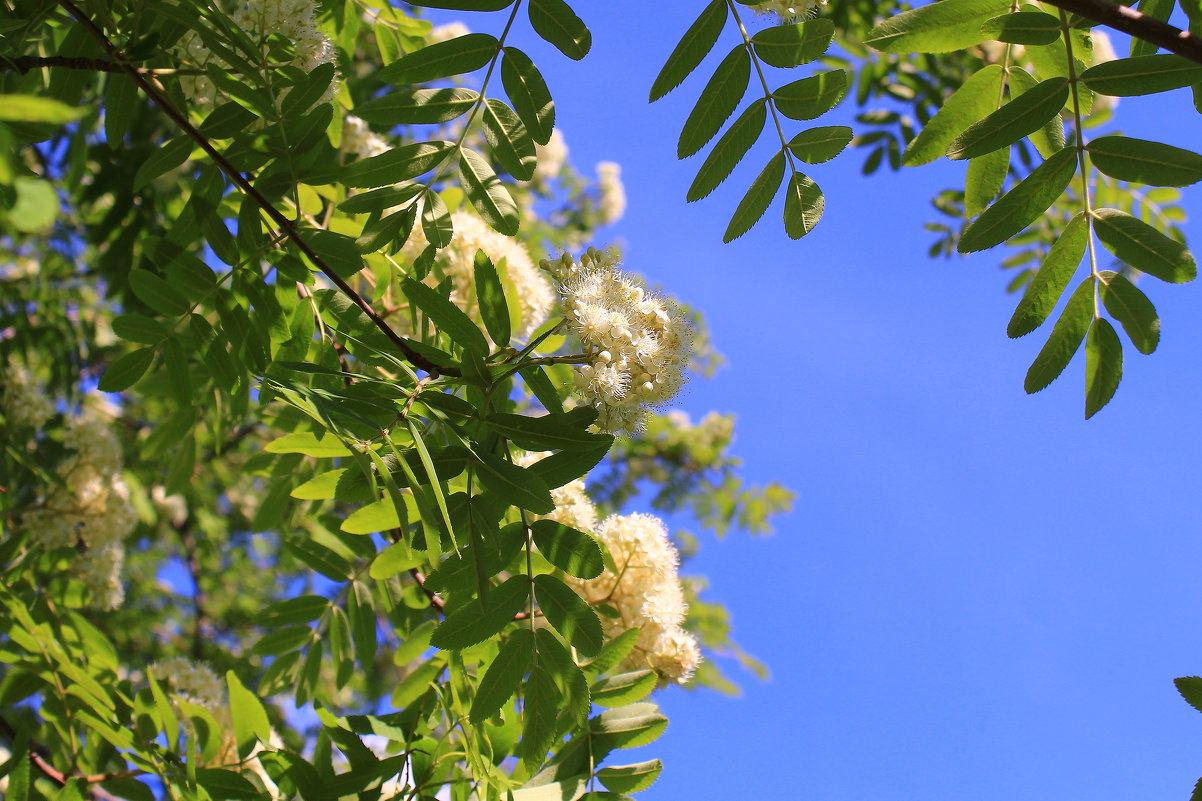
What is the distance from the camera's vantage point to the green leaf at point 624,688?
7.84 ft

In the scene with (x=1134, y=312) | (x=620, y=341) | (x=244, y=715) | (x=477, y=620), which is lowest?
(x=244, y=715)

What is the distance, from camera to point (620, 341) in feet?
6.21

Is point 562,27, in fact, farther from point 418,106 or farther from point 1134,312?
point 1134,312

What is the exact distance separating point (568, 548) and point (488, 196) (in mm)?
861

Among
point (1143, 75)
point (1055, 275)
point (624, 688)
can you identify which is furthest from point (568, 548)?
point (1143, 75)

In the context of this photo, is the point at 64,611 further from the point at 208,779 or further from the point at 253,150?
the point at 253,150

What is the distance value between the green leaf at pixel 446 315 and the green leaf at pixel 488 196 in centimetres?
33

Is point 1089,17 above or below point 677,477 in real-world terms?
below

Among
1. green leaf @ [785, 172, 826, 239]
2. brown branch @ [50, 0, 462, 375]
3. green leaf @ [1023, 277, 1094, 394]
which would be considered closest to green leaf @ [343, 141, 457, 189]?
brown branch @ [50, 0, 462, 375]

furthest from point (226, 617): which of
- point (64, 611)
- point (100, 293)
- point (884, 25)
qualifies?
point (884, 25)

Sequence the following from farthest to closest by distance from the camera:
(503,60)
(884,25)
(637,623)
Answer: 1. (637,623)
2. (503,60)
3. (884,25)

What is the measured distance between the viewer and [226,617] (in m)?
7.61

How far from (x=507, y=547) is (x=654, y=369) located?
492 millimetres

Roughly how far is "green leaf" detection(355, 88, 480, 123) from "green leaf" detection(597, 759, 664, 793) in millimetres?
1674
